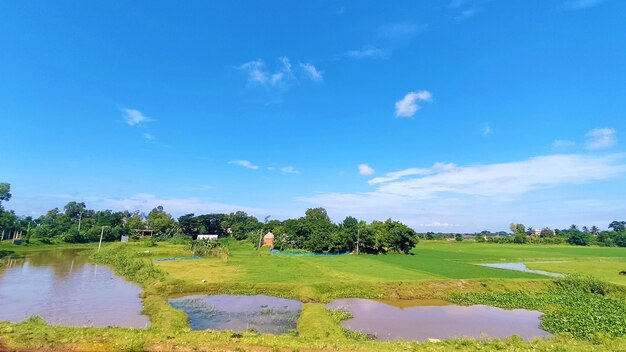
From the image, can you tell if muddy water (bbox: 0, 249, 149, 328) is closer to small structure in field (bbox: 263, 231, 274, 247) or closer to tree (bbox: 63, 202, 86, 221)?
small structure in field (bbox: 263, 231, 274, 247)

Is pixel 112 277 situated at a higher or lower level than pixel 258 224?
lower

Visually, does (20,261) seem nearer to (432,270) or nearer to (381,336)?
(381,336)

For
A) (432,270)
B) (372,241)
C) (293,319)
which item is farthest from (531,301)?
(372,241)

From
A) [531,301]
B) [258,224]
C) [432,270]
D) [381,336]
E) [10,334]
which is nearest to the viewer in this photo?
[10,334]

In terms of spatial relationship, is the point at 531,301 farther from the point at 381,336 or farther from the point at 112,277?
the point at 112,277

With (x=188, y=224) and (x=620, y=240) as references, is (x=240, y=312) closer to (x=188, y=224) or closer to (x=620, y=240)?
(x=188, y=224)

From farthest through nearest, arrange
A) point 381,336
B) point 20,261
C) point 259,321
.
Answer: point 20,261, point 259,321, point 381,336

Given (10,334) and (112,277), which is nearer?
(10,334)

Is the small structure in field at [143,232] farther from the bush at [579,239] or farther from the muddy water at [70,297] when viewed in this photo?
the bush at [579,239]
